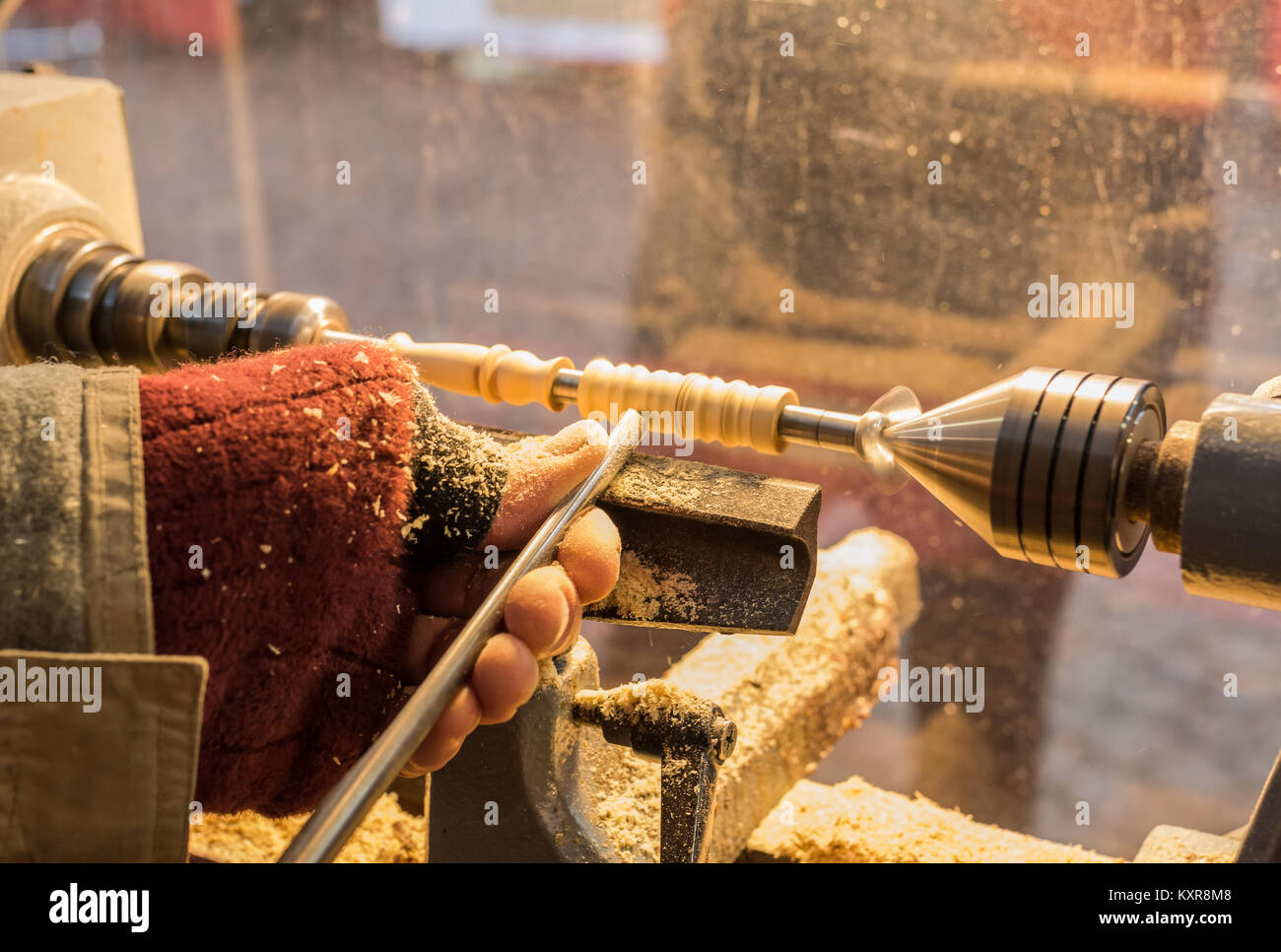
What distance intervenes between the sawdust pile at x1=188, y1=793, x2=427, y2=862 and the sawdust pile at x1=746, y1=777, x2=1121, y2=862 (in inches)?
11.5

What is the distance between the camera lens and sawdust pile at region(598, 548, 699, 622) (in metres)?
0.68

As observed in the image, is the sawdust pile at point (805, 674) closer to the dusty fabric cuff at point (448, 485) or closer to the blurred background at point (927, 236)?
the blurred background at point (927, 236)

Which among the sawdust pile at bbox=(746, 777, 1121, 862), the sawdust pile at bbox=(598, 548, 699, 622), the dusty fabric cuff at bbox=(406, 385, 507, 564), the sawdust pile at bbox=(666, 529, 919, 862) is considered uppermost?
the dusty fabric cuff at bbox=(406, 385, 507, 564)

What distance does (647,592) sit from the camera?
0.69m

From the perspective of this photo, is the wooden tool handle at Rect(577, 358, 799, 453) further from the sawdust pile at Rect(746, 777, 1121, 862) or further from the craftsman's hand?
the sawdust pile at Rect(746, 777, 1121, 862)

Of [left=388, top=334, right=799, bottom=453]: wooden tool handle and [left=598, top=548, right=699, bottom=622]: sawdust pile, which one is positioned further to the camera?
[left=388, top=334, right=799, bottom=453]: wooden tool handle

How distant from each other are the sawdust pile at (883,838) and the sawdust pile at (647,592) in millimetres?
326

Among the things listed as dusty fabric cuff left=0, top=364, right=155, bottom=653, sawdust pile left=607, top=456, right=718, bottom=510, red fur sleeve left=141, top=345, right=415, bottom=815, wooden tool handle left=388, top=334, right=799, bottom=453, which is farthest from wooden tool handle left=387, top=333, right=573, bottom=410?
dusty fabric cuff left=0, top=364, right=155, bottom=653

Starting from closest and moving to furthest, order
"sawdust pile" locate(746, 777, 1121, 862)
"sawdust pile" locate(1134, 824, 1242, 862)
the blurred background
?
"sawdust pile" locate(1134, 824, 1242, 862)
"sawdust pile" locate(746, 777, 1121, 862)
the blurred background

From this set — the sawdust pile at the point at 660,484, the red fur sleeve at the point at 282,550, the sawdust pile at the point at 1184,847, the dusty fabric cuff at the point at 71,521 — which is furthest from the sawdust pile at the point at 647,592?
the sawdust pile at the point at 1184,847

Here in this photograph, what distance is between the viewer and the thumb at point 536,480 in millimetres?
640
